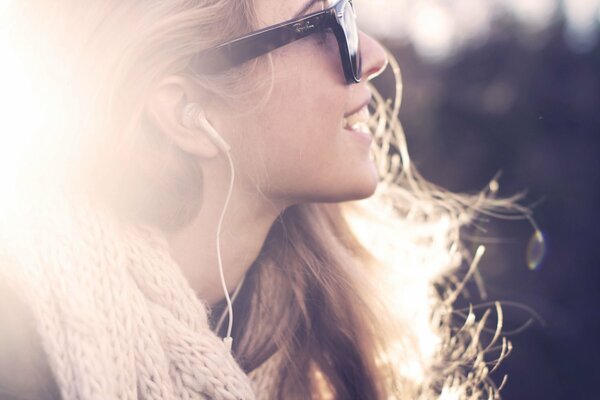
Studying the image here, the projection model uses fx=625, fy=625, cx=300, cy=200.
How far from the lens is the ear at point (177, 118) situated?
6.03ft

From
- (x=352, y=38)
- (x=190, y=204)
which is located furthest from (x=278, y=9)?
(x=190, y=204)

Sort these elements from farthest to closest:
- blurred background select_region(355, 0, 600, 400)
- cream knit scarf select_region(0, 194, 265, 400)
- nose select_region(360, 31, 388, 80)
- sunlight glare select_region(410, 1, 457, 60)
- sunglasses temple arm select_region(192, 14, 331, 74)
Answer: sunlight glare select_region(410, 1, 457, 60)
blurred background select_region(355, 0, 600, 400)
nose select_region(360, 31, 388, 80)
sunglasses temple arm select_region(192, 14, 331, 74)
cream knit scarf select_region(0, 194, 265, 400)

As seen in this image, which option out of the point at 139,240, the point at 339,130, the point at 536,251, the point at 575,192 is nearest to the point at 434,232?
the point at 339,130

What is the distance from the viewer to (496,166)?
7.33 meters

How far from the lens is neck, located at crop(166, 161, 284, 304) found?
1.92m

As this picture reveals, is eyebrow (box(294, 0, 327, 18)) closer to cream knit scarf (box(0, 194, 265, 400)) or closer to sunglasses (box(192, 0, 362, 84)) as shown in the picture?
sunglasses (box(192, 0, 362, 84))

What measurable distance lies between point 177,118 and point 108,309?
613mm

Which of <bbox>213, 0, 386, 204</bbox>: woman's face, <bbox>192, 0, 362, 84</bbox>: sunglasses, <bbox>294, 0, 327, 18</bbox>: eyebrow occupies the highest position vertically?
<bbox>294, 0, 327, 18</bbox>: eyebrow

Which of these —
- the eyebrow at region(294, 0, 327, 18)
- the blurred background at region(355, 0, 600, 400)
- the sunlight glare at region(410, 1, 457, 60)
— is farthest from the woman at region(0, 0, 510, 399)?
the sunlight glare at region(410, 1, 457, 60)

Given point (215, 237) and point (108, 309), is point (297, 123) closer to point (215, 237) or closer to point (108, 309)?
point (215, 237)

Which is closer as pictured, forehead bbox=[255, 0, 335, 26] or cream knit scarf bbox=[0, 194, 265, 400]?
cream knit scarf bbox=[0, 194, 265, 400]

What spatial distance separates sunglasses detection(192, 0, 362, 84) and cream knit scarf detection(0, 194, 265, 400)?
53 cm

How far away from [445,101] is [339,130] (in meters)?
6.70

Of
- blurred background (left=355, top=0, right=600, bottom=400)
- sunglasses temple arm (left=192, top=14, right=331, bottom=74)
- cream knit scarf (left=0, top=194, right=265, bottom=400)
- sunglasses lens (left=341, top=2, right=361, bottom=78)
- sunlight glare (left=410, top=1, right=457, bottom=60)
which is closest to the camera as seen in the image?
cream knit scarf (left=0, top=194, right=265, bottom=400)
